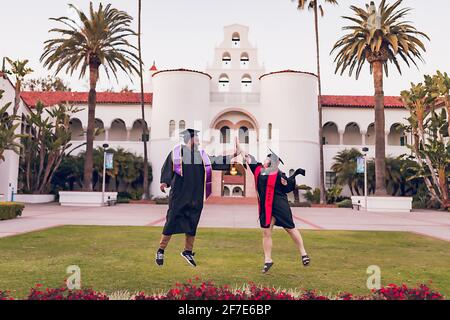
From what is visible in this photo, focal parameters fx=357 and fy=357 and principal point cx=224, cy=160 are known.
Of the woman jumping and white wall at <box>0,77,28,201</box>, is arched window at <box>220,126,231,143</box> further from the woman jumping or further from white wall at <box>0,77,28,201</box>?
the woman jumping

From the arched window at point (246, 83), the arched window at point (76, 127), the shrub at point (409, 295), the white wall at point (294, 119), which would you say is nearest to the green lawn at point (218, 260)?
the shrub at point (409, 295)

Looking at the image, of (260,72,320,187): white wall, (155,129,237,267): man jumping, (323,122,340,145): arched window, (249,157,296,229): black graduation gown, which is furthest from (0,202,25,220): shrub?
(323,122,340,145): arched window

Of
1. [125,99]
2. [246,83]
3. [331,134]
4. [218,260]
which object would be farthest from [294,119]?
[218,260]

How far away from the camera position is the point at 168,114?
31984 mm

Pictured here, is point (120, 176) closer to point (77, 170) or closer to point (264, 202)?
point (77, 170)

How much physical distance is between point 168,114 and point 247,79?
8753 mm

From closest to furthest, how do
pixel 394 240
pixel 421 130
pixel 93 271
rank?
1. pixel 93 271
2. pixel 394 240
3. pixel 421 130

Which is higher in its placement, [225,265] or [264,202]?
[264,202]

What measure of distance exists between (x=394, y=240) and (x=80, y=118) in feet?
102

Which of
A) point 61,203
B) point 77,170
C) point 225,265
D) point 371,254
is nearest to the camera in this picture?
point 225,265

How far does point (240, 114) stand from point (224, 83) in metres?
3.65
